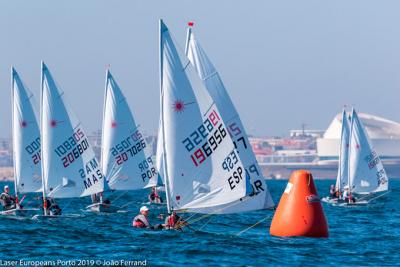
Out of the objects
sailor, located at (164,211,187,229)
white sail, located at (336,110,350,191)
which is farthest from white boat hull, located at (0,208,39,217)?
white sail, located at (336,110,350,191)

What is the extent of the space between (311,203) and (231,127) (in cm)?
580

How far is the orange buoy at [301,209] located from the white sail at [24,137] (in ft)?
58.3

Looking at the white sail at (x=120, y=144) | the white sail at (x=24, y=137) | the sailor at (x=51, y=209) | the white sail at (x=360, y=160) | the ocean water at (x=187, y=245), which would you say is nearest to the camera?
the ocean water at (x=187, y=245)

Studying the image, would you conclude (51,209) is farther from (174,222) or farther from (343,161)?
(343,161)

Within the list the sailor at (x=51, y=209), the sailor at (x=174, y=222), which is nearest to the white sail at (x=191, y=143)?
the sailor at (x=174, y=222)

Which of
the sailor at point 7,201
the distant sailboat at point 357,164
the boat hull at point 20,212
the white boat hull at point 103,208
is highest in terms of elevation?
the distant sailboat at point 357,164

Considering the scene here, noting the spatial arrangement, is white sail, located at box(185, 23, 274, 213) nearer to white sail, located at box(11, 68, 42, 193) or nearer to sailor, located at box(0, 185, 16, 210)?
white sail, located at box(11, 68, 42, 193)

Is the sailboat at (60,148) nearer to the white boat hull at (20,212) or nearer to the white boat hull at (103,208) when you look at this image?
the white boat hull at (20,212)

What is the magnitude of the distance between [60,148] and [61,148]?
49mm

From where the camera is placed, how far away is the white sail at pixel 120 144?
5397cm

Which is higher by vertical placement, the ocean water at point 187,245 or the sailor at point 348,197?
the sailor at point 348,197

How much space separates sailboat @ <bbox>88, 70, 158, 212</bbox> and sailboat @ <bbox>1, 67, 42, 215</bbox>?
27.9ft

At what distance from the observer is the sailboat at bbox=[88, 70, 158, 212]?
177 ft

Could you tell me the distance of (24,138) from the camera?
1781 inches
